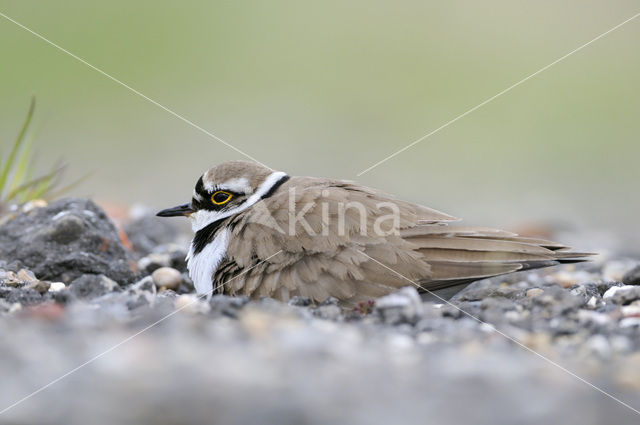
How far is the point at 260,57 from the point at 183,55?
6.27 ft

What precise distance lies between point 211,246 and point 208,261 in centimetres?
13

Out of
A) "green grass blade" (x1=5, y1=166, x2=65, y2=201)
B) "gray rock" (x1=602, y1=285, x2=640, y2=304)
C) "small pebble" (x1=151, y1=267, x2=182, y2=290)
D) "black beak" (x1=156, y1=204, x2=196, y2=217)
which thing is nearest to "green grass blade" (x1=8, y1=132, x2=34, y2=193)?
"green grass blade" (x1=5, y1=166, x2=65, y2=201)

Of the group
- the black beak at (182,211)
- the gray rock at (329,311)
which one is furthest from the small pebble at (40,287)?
the gray rock at (329,311)

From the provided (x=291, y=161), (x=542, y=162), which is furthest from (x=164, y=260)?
(x=542, y=162)

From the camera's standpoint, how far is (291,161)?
14422mm

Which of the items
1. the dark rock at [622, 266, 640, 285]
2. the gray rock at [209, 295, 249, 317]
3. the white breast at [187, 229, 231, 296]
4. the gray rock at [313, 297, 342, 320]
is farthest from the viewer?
the dark rock at [622, 266, 640, 285]

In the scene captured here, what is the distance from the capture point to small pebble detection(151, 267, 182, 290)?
6.24 metres

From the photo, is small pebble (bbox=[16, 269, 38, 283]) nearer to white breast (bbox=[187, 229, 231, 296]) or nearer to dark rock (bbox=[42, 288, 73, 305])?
dark rock (bbox=[42, 288, 73, 305])

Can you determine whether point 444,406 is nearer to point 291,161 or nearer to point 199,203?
point 199,203

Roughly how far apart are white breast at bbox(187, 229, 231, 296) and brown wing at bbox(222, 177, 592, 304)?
0.08m

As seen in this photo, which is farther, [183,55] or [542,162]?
[183,55]

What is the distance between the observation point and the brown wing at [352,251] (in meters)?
5.12

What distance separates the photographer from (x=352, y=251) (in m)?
5.18

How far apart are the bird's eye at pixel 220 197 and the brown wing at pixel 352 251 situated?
0.54 m
